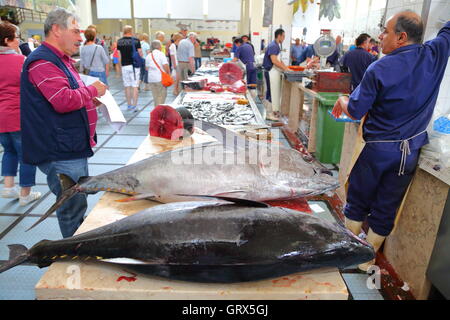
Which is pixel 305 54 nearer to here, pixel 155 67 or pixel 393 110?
pixel 155 67

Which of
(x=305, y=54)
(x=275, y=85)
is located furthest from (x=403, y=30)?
(x=305, y=54)

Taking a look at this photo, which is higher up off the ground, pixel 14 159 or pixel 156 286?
pixel 156 286

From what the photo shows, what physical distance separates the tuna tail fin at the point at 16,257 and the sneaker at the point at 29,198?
2.92 metres

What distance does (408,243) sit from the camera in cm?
275

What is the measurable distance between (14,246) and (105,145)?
190 inches

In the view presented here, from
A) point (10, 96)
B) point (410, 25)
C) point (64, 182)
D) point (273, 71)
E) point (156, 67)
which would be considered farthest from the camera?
point (273, 71)

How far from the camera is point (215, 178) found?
1919mm

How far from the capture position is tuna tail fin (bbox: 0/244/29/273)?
130cm

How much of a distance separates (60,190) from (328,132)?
4.00m

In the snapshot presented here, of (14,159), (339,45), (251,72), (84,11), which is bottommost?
(14,159)

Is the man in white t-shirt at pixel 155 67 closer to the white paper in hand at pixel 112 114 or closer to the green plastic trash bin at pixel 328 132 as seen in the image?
the green plastic trash bin at pixel 328 132

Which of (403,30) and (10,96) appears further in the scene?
(10,96)

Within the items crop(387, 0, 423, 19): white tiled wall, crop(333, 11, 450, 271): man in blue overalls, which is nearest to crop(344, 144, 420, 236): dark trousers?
crop(333, 11, 450, 271): man in blue overalls
